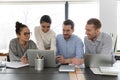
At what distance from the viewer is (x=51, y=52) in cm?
232

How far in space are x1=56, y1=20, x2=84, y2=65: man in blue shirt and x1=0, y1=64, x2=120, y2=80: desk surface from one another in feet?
1.84

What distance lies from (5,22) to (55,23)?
1.35 metres

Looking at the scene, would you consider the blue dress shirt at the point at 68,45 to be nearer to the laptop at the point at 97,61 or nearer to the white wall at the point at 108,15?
the laptop at the point at 97,61

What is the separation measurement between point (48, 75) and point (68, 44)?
962mm

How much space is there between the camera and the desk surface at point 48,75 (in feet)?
6.40

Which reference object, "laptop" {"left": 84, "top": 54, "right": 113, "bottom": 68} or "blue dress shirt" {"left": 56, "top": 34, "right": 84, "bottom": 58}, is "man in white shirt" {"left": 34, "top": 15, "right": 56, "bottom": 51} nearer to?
"blue dress shirt" {"left": 56, "top": 34, "right": 84, "bottom": 58}

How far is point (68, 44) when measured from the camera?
295 cm

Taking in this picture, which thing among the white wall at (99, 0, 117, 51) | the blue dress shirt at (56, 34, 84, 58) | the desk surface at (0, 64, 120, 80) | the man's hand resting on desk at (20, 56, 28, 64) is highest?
the white wall at (99, 0, 117, 51)

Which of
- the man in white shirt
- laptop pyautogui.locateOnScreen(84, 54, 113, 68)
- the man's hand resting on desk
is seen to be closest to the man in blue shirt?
the man in white shirt

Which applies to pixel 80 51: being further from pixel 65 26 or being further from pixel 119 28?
pixel 119 28

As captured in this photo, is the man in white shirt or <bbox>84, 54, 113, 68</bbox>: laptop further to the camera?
the man in white shirt

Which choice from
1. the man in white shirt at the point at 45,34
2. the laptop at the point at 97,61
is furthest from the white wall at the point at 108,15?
the laptop at the point at 97,61

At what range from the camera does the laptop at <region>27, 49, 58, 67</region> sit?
2.35m

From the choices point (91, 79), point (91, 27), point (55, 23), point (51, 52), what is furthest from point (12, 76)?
point (55, 23)
